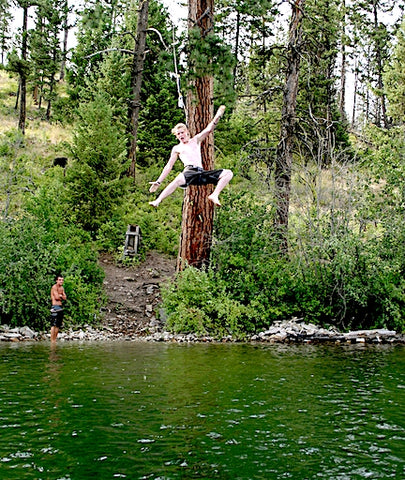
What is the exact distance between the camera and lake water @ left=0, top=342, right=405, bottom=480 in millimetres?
4488

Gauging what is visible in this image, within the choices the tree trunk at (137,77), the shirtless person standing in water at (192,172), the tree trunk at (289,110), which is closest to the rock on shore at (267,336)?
the tree trunk at (289,110)

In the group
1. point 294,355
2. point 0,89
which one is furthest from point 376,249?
point 0,89

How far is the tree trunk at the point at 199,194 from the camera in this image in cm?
1449

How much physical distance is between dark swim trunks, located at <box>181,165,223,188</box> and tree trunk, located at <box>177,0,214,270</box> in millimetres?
5118

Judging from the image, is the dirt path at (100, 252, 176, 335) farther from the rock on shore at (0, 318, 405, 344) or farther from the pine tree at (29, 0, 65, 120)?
the pine tree at (29, 0, 65, 120)

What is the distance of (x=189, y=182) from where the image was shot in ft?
31.3

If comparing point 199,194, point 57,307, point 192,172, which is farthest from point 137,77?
point 192,172

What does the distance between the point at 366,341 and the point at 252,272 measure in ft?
10.7

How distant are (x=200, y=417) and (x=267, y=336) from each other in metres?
7.58

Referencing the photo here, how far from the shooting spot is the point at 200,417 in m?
5.97

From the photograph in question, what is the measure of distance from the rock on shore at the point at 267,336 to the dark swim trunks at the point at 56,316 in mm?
438

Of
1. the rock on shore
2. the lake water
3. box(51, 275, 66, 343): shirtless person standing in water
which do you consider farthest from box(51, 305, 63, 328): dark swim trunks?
the lake water

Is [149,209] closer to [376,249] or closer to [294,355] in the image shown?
[376,249]

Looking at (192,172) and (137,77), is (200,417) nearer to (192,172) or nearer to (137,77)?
(192,172)
